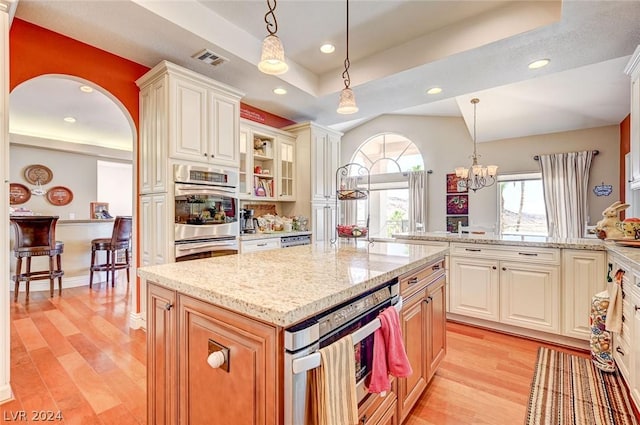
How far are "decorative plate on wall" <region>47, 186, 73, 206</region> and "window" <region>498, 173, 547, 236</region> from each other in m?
8.35

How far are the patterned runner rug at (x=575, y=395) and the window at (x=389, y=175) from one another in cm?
487

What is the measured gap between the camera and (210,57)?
9.37 ft

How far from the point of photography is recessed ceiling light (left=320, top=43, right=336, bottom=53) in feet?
10.3

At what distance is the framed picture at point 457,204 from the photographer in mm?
6436

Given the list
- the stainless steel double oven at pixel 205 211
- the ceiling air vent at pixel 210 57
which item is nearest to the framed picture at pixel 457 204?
the stainless steel double oven at pixel 205 211

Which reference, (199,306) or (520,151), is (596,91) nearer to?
(520,151)

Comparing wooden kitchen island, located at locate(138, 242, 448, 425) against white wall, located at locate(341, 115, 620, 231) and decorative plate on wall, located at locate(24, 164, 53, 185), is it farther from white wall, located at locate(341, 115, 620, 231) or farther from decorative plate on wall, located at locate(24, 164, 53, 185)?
decorative plate on wall, located at locate(24, 164, 53, 185)

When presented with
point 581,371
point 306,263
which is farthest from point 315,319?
point 581,371

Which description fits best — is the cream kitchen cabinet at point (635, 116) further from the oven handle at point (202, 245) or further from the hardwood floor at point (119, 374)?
the oven handle at point (202, 245)

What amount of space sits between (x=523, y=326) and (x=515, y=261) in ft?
2.05

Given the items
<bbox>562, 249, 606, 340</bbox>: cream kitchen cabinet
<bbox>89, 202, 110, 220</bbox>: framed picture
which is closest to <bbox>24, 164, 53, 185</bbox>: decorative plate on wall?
<bbox>89, 202, 110, 220</bbox>: framed picture

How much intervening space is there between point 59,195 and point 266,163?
409 centimetres

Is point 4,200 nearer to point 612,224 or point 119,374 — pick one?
point 119,374

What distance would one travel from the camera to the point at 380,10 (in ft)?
8.66
